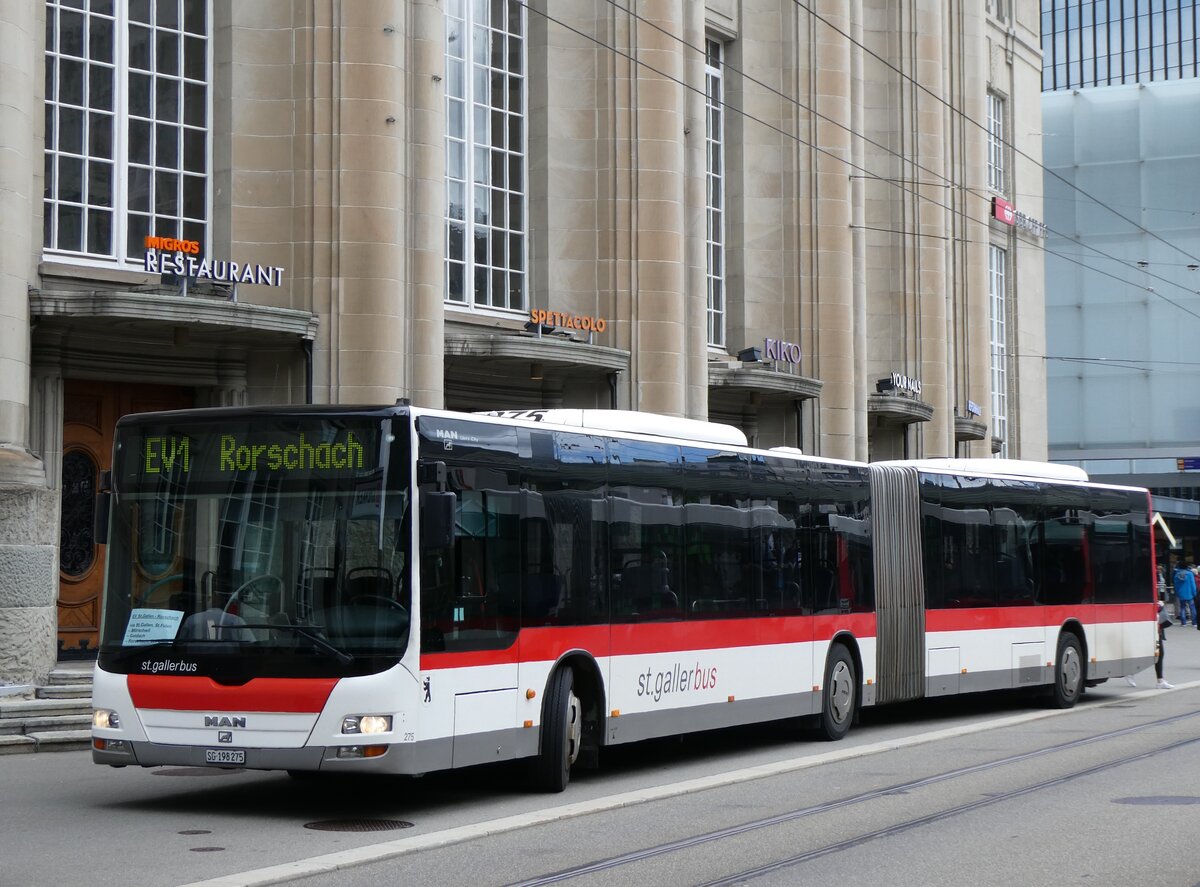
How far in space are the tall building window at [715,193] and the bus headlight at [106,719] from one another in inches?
877

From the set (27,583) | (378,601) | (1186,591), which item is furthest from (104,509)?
(1186,591)

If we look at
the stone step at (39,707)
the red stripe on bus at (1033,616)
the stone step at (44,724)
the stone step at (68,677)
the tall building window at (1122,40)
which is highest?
the tall building window at (1122,40)

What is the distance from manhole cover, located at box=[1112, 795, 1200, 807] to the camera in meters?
12.3

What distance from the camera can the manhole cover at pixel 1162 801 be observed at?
12.3m

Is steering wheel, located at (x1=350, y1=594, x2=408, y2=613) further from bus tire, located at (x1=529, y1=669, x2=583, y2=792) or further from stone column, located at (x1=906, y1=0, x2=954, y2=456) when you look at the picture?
stone column, located at (x1=906, y1=0, x2=954, y2=456)

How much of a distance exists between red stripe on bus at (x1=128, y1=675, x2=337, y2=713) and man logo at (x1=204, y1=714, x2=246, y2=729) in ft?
0.15

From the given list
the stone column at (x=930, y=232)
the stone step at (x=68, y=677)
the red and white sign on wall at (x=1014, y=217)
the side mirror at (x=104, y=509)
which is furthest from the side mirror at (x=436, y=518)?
the red and white sign on wall at (x=1014, y=217)

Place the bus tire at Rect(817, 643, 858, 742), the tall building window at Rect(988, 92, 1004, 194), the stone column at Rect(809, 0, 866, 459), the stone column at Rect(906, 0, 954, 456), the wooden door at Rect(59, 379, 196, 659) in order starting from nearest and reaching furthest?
the bus tire at Rect(817, 643, 858, 742), the wooden door at Rect(59, 379, 196, 659), the stone column at Rect(809, 0, 866, 459), the stone column at Rect(906, 0, 954, 456), the tall building window at Rect(988, 92, 1004, 194)

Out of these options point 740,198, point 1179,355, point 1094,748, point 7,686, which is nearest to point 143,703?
point 7,686

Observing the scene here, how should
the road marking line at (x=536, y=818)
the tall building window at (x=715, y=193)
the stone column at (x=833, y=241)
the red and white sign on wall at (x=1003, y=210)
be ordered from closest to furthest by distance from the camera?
the road marking line at (x=536, y=818), the tall building window at (x=715, y=193), the stone column at (x=833, y=241), the red and white sign on wall at (x=1003, y=210)

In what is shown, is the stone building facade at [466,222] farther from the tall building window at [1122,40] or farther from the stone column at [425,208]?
the tall building window at [1122,40]

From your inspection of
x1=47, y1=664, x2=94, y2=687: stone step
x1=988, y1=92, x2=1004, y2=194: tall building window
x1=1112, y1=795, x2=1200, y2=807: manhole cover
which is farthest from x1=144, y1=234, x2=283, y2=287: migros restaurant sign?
x1=988, y1=92, x2=1004, y2=194: tall building window

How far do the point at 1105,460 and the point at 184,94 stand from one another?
56.1 meters

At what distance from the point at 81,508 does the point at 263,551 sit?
36.2 feet
